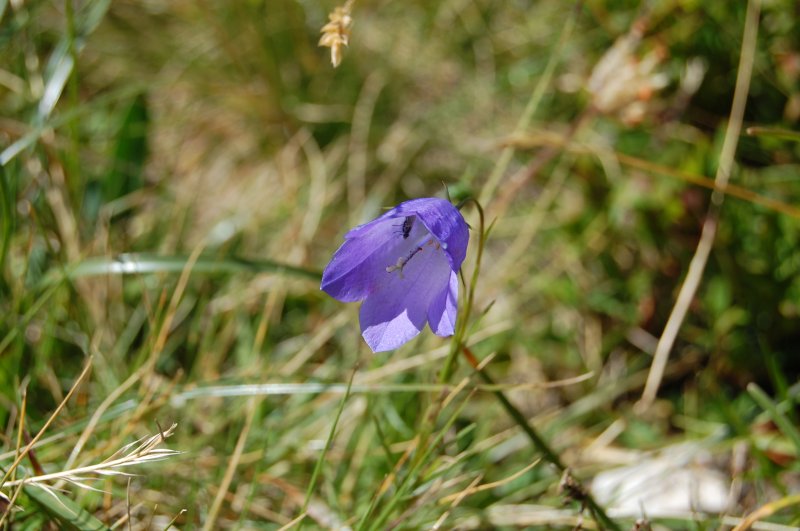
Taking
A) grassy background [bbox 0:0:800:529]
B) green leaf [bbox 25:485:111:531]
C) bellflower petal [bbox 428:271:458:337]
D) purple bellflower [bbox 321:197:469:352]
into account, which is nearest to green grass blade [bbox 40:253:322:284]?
grassy background [bbox 0:0:800:529]

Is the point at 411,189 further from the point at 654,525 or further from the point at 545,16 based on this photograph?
Answer: the point at 654,525

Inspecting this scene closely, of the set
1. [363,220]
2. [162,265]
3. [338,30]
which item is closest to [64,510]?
[162,265]

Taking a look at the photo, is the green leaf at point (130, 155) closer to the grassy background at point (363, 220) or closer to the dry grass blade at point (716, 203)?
the grassy background at point (363, 220)

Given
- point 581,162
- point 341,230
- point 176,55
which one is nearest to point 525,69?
point 581,162

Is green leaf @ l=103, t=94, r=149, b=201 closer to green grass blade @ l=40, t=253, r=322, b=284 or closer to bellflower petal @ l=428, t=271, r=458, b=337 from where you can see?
green grass blade @ l=40, t=253, r=322, b=284

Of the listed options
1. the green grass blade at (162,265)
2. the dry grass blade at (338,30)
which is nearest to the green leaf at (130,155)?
the green grass blade at (162,265)
